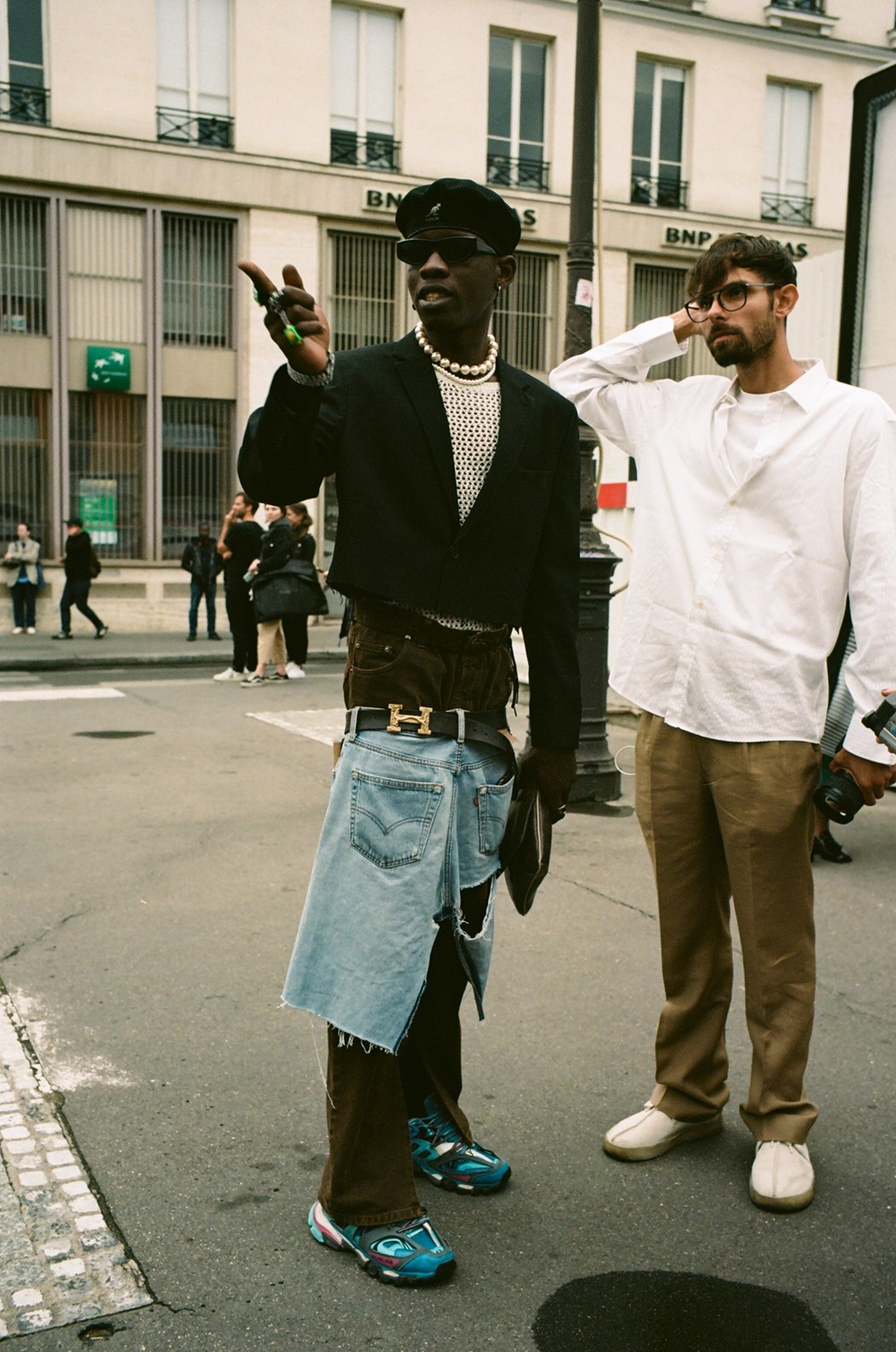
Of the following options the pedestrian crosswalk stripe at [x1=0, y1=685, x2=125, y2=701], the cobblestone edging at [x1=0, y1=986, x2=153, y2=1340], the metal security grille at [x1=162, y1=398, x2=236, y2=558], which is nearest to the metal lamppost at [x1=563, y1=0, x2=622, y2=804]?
the cobblestone edging at [x1=0, y1=986, x2=153, y2=1340]

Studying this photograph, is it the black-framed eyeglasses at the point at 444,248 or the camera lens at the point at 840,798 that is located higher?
the black-framed eyeglasses at the point at 444,248

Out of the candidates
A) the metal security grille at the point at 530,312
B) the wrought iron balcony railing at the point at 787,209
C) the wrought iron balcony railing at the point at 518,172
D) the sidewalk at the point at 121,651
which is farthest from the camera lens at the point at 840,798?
the wrought iron balcony railing at the point at 787,209

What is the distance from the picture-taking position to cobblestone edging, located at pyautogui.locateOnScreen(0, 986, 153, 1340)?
250 centimetres

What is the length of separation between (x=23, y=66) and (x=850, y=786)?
68.9 ft

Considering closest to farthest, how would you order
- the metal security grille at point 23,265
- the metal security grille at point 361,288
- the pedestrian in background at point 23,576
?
the pedestrian in background at point 23,576
the metal security grille at point 23,265
the metal security grille at point 361,288

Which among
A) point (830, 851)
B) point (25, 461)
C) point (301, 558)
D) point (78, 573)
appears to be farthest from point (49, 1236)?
point (25, 461)

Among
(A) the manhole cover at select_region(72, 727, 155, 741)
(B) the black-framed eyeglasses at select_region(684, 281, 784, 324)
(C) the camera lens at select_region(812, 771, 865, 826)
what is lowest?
(A) the manhole cover at select_region(72, 727, 155, 741)

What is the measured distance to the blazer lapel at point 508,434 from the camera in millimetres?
2705

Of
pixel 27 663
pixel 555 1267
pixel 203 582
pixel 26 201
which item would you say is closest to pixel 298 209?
pixel 26 201

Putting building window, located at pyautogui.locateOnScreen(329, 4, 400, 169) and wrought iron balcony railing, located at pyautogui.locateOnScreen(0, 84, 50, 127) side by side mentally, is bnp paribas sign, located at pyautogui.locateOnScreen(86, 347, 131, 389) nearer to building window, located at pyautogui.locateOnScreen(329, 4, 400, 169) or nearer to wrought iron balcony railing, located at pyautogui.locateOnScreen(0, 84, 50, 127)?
wrought iron balcony railing, located at pyautogui.locateOnScreen(0, 84, 50, 127)

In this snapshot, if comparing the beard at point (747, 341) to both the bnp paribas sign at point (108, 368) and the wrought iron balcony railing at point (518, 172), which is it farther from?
the wrought iron balcony railing at point (518, 172)

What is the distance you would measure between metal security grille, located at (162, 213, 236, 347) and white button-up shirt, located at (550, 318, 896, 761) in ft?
63.8

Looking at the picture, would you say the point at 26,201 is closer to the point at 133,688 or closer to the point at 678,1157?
the point at 133,688

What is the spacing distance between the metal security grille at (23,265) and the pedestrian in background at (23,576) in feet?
10.9
